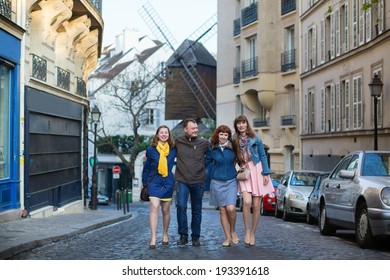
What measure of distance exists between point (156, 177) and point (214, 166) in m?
0.66

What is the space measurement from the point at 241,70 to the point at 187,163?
2092cm

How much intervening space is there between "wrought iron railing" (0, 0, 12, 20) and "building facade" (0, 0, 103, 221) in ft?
0.07

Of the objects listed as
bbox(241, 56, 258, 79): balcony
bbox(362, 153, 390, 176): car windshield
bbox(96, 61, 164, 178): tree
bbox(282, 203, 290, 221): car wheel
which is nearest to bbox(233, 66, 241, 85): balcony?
bbox(241, 56, 258, 79): balcony

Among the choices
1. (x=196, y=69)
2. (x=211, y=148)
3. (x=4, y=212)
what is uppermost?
(x=196, y=69)

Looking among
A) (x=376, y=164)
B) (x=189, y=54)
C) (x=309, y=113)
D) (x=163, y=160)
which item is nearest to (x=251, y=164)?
(x=163, y=160)

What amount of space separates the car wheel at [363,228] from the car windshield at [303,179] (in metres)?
9.62

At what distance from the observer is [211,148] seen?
9.68m

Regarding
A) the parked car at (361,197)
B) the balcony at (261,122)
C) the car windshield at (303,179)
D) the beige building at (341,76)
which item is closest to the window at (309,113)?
the beige building at (341,76)

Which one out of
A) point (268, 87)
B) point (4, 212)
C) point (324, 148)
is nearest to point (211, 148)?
point (4, 212)

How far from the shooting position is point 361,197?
1058 centimetres

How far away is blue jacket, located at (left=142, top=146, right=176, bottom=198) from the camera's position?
963cm

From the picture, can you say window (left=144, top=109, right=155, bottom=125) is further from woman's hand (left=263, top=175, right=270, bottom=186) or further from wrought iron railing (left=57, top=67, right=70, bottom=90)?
woman's hand (left=263, top=175, right=270, bottom=186)
